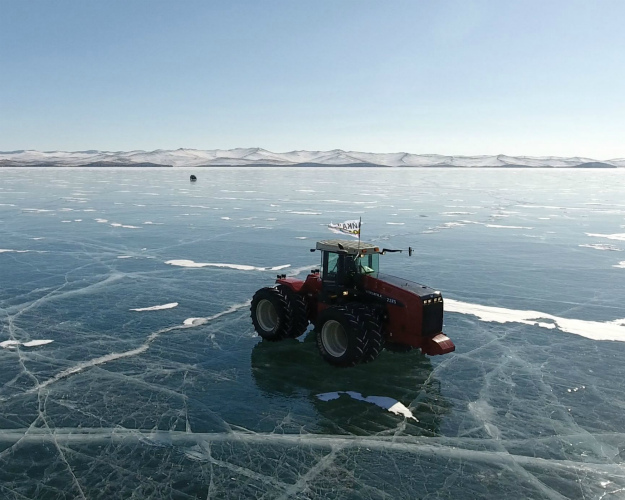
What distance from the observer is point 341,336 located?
898 cm

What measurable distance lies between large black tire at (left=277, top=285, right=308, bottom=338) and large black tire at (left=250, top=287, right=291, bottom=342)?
1.9 inches

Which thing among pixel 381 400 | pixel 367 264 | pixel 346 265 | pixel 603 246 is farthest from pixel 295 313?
pixel 603 246

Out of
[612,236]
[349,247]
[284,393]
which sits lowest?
[284,393]

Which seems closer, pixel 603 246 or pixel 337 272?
pixel 337 272

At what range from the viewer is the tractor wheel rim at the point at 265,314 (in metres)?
10.3

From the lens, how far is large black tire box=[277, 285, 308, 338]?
32.7 ft

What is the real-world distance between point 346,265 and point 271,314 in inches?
76.3

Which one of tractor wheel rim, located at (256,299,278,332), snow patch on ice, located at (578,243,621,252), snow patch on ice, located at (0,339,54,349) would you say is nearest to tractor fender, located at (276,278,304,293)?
tractor wheel rim, located at (256,299,278,332)

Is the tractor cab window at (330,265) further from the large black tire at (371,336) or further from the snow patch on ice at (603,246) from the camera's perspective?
the snow patch on ice at (603,246)

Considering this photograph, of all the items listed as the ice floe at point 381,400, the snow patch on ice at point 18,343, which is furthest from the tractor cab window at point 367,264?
the snow patch on ice at point 18,343

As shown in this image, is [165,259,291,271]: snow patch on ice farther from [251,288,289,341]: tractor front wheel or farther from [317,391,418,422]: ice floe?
[317,391,418,422]: ice floe

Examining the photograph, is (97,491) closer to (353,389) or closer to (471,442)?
(353,389)

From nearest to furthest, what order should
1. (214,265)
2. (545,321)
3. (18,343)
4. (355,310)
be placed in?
(355,310) → (18,343) → (545,321) → (214,265)

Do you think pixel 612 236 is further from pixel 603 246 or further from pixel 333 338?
pixel 333 338
